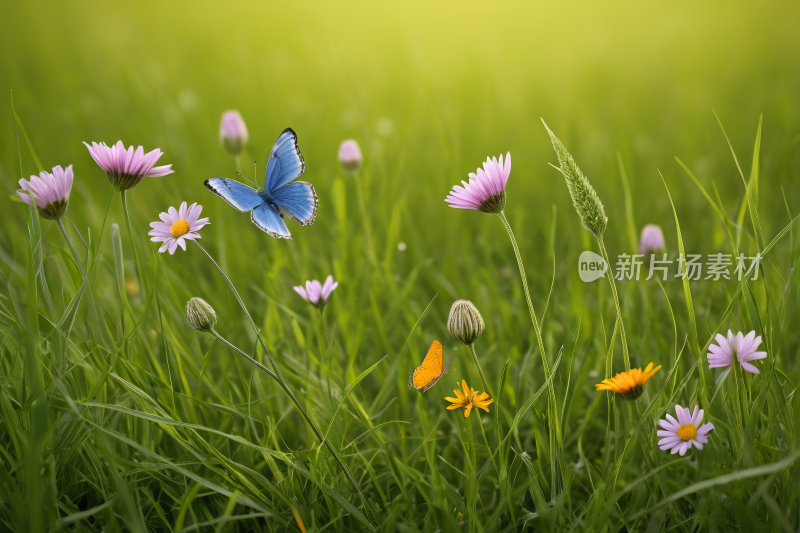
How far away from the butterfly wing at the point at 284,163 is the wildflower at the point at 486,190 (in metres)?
0.29

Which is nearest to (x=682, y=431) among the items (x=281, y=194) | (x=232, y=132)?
(x=281, y=194)

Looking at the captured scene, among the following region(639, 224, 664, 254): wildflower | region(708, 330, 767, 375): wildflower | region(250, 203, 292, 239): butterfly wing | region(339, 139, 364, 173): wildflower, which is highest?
region(339, 139, 364, 173): wildflower

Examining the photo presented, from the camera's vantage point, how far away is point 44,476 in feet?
3.00

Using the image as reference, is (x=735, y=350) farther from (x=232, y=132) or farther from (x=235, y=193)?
(x=232, y=132)

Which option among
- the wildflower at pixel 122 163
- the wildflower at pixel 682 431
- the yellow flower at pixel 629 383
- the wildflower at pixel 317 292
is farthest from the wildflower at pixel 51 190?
the wildflower at pixel 682 431

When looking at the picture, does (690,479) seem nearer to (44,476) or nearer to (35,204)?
(44,476)

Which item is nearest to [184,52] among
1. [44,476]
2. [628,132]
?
[628,132]

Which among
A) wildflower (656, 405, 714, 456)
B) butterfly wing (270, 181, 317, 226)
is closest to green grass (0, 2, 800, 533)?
wildflower (656, 405, 714, 456)

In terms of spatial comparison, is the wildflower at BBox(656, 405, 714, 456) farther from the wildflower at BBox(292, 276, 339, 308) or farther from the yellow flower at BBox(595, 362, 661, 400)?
the wildflower at BBox(292, 276, 339, 308)

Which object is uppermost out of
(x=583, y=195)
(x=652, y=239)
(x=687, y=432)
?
(x=652, y=239)

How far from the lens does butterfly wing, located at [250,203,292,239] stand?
93 centimetres

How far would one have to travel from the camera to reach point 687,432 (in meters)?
0.89

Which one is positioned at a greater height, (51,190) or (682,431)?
(51,190)

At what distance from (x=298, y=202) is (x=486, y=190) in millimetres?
334
